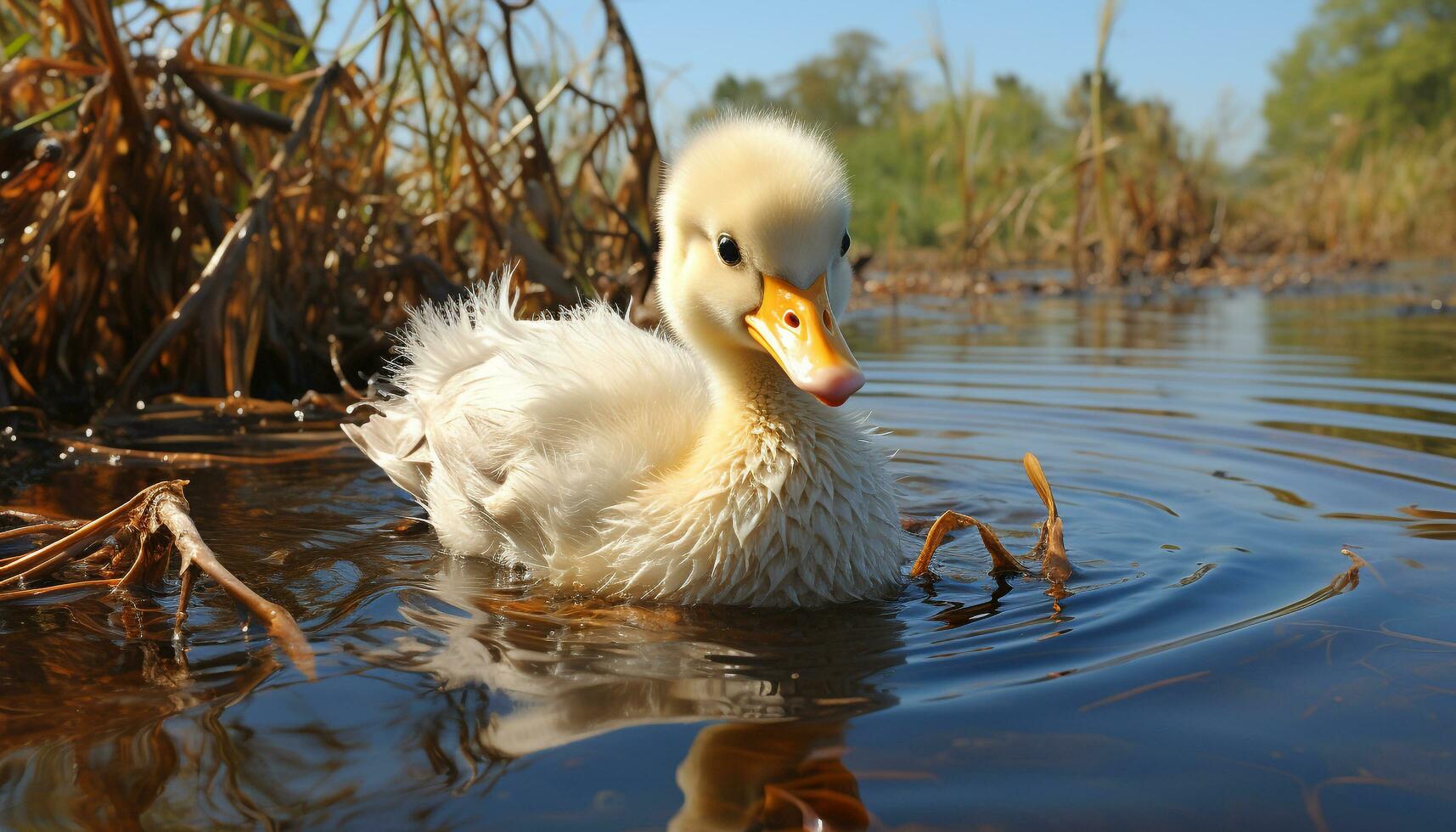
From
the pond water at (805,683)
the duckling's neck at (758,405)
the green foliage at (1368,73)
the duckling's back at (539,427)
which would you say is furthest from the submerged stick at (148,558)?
the green foliage at (1368,73)

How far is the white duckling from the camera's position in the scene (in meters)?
3.11

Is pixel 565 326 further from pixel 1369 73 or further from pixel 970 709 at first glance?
pixel 1369 73

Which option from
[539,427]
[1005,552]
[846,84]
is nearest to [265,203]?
[539,427]

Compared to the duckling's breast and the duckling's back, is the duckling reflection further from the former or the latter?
the duckling's back

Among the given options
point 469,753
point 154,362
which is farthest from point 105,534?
point 154,362

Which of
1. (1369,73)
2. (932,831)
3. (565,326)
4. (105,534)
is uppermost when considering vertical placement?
(1369,73)

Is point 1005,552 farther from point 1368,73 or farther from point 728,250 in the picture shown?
point 1368,73

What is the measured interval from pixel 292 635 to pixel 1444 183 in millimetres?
21108

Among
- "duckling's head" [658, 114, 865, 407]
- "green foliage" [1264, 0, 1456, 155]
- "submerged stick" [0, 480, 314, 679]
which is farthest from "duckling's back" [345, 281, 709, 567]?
"green foliage" [1264, 0, 1456, 155]

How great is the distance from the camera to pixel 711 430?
11.1 ft

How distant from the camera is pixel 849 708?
2318mm

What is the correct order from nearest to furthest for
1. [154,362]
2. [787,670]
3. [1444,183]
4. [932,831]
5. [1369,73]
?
[932,831] < [787,670] < [154,362] < [1444,183] < [1369,73]

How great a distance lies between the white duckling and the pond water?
13 centimetres

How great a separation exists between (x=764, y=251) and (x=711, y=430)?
1.74 feet
